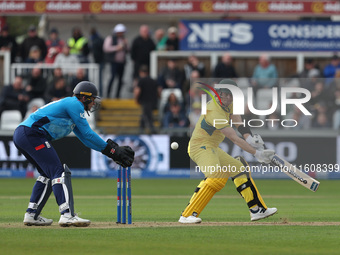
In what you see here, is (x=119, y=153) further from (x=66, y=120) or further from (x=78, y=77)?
(x=78, y=77)

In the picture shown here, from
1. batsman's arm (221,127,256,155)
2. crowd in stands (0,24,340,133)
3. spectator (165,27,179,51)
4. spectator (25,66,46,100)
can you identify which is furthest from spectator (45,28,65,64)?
batsman's arm (221,127,256,155)

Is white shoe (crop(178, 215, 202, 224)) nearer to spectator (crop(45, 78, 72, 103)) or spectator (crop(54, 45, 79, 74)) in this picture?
spectator (crop(45, 78, 72, 103))

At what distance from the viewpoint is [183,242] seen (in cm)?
1038

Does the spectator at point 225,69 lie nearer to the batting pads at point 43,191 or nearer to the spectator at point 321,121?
the spectator at point 321,121

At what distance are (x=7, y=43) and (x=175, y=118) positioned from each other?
6828 millimetres

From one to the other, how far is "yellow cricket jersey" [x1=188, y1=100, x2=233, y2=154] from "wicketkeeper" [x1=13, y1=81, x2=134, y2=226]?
1392 mm

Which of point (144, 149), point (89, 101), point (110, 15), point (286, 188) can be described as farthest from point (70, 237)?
point (110, 15)

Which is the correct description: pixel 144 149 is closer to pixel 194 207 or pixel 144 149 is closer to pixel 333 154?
pixel 333 154

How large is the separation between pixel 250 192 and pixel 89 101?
2.91 meters

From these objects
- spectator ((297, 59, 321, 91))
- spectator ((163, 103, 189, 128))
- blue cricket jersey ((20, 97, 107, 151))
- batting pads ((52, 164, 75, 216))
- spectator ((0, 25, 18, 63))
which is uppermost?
blue cricket jersey ((20, 97, 107, 151))

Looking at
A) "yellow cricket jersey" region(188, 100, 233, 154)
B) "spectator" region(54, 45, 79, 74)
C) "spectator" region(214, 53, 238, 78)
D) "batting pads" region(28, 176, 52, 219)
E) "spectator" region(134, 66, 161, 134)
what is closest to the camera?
"batting pads" region(28, 176, 52, 219)

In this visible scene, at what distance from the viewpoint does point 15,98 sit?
26.5m

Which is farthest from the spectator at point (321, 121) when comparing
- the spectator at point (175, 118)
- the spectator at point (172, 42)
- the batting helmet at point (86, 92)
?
the batting helmet at point (86, 92)

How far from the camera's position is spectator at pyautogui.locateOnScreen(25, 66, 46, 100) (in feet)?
87.4
